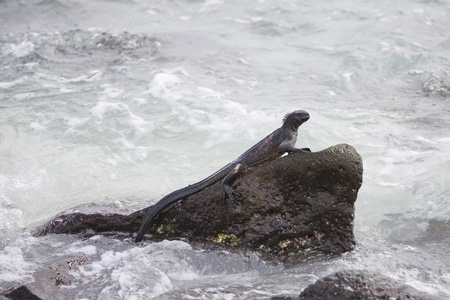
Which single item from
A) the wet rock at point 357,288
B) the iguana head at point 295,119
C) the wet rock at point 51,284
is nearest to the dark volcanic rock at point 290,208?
the iguana head at point 295,119

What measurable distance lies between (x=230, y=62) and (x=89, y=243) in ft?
26.4

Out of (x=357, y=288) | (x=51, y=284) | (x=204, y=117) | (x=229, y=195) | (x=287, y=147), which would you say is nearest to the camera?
(x=357, y=288)

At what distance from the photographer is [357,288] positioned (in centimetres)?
370

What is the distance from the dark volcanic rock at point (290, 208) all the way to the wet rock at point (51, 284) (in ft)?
4.06

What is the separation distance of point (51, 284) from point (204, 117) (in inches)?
231

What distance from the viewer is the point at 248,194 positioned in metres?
5.23

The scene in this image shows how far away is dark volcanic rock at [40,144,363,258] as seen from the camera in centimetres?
511

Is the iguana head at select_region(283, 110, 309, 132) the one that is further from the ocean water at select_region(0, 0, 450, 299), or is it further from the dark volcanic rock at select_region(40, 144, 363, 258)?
the ocean water at select_region(0, 0, 450, 299)

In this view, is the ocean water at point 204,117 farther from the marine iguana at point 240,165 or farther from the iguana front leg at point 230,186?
the iguana front leg at point 230,186

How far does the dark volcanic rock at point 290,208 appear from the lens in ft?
16.8

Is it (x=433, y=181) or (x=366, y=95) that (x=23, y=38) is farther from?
(x=433, y=181)

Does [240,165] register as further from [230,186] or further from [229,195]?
[229,195]

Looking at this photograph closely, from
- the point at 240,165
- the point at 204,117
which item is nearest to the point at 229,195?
the point at 240,165

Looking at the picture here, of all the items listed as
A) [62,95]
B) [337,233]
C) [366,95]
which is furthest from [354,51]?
[337,233]
